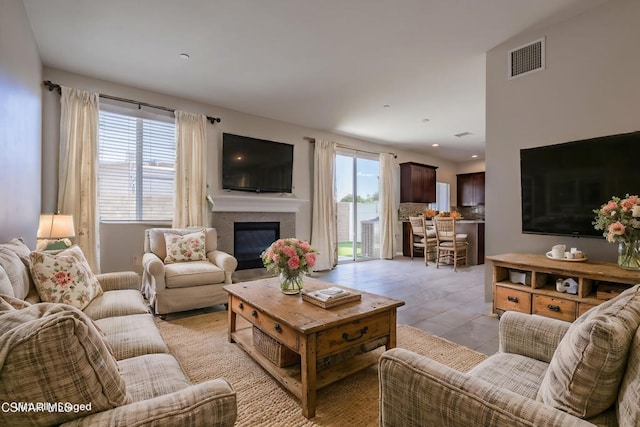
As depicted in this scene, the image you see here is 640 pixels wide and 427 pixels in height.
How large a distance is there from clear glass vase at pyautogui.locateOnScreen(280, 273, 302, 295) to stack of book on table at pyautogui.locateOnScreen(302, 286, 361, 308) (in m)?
0.12

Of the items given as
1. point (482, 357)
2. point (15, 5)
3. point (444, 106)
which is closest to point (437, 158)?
point (444, 106)

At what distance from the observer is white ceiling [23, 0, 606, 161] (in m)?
2.42

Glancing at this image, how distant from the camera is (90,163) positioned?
355cm

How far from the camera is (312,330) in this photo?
156cm

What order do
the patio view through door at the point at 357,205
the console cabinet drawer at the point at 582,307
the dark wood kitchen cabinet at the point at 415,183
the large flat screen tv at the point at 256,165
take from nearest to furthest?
1. the console cabinet drawer at the point at 582,307
2. the large flat screen tv at the point at 256,165
3. the patio view through door at the point at 357,205
4. the dark wood kitchen cabinet at the point at 415,183

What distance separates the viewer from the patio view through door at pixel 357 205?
6.54 metres

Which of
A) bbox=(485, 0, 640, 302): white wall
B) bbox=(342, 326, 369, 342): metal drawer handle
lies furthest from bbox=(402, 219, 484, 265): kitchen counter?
bbox=(342, 326, 369, 342): metal drawer handle

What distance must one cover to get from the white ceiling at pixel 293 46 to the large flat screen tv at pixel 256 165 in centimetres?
57

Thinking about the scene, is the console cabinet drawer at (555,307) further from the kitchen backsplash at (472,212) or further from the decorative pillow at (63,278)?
the kitchen backsplash at (472,212)

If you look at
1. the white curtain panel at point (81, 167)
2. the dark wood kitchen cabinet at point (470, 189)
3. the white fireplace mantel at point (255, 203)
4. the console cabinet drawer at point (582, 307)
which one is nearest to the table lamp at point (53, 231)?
the white curtain panel at point (81, 167)

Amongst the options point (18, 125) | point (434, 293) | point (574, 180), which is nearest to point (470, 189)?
point (434, 293)

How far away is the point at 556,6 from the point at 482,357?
2.77m

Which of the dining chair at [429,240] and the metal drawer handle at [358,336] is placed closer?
the metal drawer handle at [358,336]

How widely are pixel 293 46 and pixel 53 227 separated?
2851 millimetres
